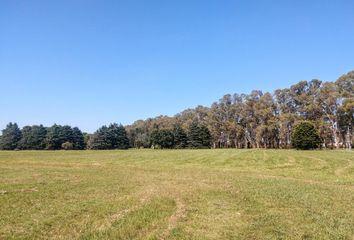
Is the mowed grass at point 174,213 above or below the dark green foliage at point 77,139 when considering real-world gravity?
below

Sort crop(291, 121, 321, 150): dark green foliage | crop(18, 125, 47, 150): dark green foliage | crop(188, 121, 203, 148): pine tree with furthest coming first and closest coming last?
crop(18, 125, 47, 150): dark green foliage
crop(188, 121, 203, 148): pine tree
crop(291, 121, 321, 150): dark green foliage

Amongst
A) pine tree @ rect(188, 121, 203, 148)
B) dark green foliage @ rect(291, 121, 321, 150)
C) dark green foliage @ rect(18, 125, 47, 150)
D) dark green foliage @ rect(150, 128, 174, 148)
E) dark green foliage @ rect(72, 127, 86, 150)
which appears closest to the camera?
dark green foliage @ rect(291, 121, 321, 150)

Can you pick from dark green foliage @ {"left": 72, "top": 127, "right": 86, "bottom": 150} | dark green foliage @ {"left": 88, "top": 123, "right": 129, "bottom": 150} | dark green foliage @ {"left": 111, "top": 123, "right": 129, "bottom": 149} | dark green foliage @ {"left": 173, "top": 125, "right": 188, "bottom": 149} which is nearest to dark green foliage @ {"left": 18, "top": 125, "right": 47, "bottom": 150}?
dark green foliage @ {"left": 72, "top": 127, "right": 86, "bottom": 150}

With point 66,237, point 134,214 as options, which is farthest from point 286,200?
point 66,237

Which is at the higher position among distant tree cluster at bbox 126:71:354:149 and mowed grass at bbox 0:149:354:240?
distant tree cluster at bbox 126:71:354:149

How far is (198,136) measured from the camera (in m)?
116

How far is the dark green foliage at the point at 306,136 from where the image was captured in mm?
66250

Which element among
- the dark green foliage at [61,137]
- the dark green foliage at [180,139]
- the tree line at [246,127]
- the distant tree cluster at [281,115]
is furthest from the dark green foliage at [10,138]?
the dark green foliage at [180,139]

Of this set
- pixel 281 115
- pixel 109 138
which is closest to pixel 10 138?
pixel 109 138

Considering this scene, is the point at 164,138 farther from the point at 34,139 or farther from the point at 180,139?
the point at 34,139

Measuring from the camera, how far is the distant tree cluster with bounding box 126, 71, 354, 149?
82375 millimetres

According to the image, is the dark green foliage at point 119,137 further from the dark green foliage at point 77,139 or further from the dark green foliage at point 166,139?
the dark green foliage at point 166,139

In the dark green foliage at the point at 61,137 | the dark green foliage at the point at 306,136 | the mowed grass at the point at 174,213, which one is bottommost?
the mowed grass at the point at 174,213

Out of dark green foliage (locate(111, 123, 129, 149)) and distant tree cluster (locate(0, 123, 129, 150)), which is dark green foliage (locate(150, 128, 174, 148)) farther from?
distant tree cluster (locate(0, 123, 129, 150))
